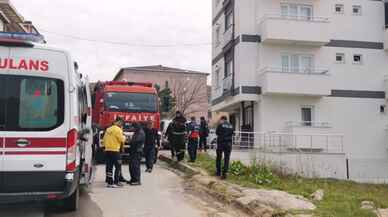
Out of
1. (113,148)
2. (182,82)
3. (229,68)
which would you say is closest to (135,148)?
(113,148)

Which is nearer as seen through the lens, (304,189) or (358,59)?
(304,189)

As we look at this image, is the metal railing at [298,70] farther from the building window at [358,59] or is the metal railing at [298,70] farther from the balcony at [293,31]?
the building window at [358,59]

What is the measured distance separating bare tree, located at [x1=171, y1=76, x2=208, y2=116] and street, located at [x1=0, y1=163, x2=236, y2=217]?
170 feet

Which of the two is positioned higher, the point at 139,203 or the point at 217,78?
the point at 217,78

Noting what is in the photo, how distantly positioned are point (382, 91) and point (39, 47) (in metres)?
25.7

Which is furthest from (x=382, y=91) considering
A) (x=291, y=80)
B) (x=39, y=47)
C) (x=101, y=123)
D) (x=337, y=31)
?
(x=39, y=47)

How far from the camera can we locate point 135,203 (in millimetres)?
10578

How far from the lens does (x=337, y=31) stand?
97.3 feet

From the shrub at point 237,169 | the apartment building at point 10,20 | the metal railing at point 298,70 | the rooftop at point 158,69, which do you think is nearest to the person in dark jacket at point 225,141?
the shrub at point 237,169

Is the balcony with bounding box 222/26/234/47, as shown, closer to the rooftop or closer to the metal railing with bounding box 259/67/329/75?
the metal railing with bounding box 259/67/329/75

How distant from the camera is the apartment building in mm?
30447

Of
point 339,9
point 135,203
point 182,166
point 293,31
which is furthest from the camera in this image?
point 339,9

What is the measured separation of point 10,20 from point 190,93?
3641 centimetres

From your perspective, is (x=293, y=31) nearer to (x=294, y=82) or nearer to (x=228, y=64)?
(x=294, y=82)
